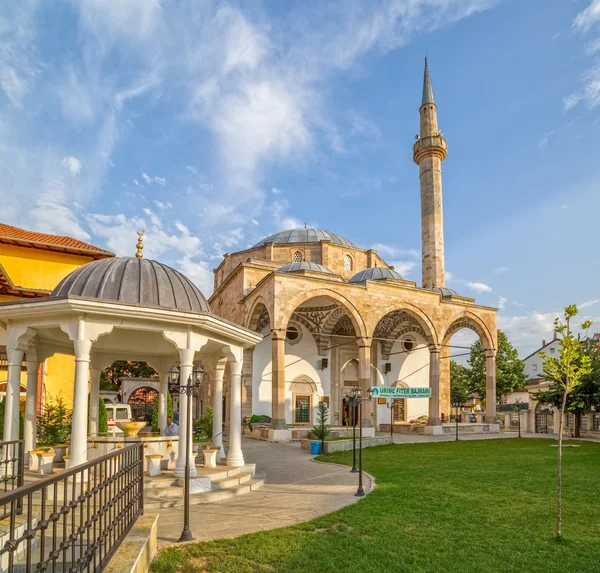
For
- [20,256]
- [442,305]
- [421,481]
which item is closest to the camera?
[421,481]

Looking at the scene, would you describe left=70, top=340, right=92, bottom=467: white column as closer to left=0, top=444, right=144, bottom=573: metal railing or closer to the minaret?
left=0, top=444, right=144, bottom=573: metal railing

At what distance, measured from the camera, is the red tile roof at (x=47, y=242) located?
1568cm

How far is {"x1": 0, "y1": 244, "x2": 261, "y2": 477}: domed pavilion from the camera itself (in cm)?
654

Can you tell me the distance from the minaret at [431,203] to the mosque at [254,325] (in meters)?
0.06

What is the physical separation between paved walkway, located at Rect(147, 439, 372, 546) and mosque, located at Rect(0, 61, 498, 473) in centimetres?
124

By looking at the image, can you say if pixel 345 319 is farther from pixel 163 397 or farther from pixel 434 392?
pixel 163 397

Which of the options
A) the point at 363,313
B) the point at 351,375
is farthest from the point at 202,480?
the point at 351,375

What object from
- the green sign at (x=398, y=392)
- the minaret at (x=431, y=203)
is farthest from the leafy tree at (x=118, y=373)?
the minaret at (x=431, y=203)

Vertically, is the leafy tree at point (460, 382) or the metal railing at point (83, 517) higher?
the metal railing at point (83, 517)

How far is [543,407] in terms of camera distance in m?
26.2

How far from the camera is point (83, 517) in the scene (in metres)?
3.85

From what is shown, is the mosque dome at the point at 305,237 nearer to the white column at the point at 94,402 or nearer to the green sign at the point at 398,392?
the green sign at the point at 398,392

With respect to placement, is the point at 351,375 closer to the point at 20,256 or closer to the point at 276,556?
the point at 20,256

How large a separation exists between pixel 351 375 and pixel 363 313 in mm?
6313
